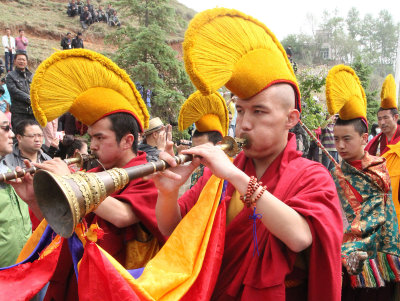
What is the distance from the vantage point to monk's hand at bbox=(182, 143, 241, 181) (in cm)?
180

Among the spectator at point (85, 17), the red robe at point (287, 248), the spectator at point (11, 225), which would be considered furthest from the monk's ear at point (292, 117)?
the spectator at point (85, 17)

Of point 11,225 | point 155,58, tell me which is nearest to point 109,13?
point 155,58

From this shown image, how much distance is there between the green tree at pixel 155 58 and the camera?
12.7 m

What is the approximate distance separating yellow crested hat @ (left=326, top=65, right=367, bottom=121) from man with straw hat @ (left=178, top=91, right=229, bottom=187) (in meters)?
1.25

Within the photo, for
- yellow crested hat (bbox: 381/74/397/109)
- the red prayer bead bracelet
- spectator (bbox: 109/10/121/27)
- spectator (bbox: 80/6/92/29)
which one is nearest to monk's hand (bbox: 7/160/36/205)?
the red prayer bead bracelet

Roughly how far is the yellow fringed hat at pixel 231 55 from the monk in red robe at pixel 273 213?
0.08 metres

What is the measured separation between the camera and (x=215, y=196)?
2.11m

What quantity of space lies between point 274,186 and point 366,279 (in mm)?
1929

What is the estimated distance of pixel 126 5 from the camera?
1407 cm

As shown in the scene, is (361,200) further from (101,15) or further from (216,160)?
(101,15)

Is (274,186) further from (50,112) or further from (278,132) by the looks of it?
(50,112)

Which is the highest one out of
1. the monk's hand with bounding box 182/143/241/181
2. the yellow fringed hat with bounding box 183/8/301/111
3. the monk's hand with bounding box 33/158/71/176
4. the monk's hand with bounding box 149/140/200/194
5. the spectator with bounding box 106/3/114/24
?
the spectator with bounding box 106/3/114/24

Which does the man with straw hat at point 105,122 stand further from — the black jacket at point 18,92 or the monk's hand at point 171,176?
the black jacket at point 18,92

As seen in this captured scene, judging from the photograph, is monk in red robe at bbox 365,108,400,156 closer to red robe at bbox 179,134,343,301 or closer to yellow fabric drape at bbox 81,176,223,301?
red robe at bbox 179,134,343,301
